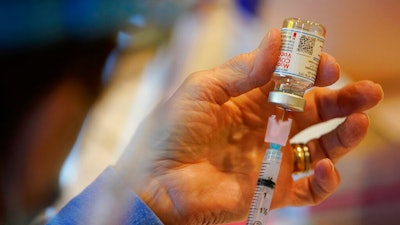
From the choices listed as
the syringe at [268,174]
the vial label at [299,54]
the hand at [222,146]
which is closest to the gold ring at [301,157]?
the hand at [222,146]

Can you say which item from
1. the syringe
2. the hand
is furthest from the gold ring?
the syringe

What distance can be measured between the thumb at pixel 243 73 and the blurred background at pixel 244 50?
0.90ft

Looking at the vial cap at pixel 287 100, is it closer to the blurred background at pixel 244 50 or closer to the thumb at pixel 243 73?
the thumb at pixel 243 73

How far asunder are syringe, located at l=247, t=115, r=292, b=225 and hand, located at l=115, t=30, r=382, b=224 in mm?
78

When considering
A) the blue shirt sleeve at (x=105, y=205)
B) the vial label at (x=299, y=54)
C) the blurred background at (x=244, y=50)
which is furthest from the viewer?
the blurred background at (x=244, y=50)

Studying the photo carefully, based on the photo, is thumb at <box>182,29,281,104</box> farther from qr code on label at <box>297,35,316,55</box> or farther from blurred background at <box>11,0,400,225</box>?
blurred background at <box>11,0,400,225</box>

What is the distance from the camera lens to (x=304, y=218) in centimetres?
116

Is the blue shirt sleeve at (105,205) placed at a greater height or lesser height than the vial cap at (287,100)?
lesser

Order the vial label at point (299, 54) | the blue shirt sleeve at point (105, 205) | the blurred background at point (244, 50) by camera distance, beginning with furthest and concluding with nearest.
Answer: the blurred background at point (244, 50)
the blue shirt sleeve at point (105, 205)
the vial label at point (299, 54)

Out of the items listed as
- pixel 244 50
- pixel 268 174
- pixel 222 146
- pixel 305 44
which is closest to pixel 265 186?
pixel 268 174

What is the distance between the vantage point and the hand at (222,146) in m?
0.83

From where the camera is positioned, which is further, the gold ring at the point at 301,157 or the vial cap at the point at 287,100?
the gold ring at the point at 301,157

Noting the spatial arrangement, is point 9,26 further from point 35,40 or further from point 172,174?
point 172,174

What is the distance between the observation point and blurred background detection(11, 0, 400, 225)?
1057 millimetres
